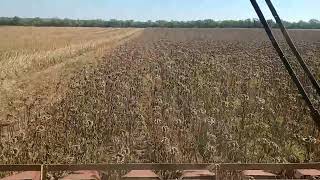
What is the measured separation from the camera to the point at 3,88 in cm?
1798

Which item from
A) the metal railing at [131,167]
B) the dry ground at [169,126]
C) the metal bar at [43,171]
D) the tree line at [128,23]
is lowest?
the tree line at [128,23]

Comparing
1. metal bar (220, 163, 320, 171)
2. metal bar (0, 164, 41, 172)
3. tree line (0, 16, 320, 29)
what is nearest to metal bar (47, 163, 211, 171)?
metal bar (0, 164, 41, 172)

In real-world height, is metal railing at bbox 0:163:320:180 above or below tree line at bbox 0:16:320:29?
above

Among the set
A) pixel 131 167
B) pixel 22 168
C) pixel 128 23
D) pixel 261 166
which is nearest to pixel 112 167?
pixel 131 167

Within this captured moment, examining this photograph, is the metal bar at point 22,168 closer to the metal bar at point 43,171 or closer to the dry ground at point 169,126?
the metal bar at point 43,171

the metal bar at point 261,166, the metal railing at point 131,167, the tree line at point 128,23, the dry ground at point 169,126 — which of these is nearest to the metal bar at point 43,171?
the metal railing at point 131,167

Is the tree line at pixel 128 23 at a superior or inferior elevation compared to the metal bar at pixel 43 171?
inferior

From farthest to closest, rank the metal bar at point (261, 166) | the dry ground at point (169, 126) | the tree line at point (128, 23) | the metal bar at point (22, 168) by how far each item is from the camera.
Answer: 1. the tree line at point (128, 23)
2. the dry ground at point (169, 126)
3. the metal bar at point (261, 166)
4. the metal bar at point (22, 168)

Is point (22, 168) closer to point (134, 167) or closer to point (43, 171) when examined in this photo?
point (43, 171)

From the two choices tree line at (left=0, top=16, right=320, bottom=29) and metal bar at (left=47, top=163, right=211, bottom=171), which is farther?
tree line at (left=0, top=16, right=320, bottom=29)

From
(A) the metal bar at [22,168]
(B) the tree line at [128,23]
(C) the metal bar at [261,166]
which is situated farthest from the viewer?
(B) the tree line at [128,23]

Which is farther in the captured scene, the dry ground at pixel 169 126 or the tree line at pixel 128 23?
the tree line at pixel 128 23

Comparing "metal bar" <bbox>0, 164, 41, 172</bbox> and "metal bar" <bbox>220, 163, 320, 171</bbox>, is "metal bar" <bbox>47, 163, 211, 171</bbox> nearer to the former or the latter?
"metal bar" <bbox>0, 164, 41, 172</bbox>

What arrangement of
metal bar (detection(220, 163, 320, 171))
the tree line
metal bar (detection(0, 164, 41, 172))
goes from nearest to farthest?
metal bar (detection(0, 164, 41, 172)), metal bar (detection(220, 163, 320, 171)), the tree line
